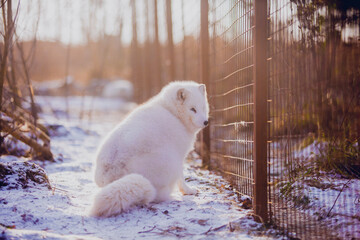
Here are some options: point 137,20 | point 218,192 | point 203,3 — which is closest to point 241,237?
point 218,192

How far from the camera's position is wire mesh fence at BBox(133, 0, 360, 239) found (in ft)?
8.73

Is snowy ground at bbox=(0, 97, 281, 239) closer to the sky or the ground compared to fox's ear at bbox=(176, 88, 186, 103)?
closer to the ground

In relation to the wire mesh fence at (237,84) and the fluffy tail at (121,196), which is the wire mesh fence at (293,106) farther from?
the fluffy tail at (121,196)

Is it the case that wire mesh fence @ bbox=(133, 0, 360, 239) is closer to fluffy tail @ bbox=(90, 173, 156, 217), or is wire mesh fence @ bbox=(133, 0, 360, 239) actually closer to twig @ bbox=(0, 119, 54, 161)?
fluffy tail @ bbox=(90, 173, 156, 217)

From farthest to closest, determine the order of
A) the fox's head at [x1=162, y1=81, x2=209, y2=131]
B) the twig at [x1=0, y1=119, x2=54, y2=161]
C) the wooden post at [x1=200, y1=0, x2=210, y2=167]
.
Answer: the wooden post at [x1=200, y1=0, x2=210, y2=167] < the twig at [x1=0, y1=119, x2=54, y2=161] < the fox's head at [x1=162, y1=81, x2=209, y2=131]

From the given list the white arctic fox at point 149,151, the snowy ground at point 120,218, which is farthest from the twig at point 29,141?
the white arctic fox at point 149,151

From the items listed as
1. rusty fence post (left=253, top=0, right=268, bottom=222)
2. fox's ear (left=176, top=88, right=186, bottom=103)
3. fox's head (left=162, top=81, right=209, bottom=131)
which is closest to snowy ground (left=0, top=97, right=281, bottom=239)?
rusty fence post (left=253, top=0, right=268, bottom=222)

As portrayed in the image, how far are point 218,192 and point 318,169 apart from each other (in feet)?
4.09

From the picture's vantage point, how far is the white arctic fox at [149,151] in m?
2.76

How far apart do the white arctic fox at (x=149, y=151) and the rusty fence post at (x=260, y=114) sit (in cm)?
98

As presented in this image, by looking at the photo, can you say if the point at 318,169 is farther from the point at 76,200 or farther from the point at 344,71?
the point at 76,200

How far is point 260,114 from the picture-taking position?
2.65 metres

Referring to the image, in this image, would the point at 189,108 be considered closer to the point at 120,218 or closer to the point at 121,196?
the point at 121,196

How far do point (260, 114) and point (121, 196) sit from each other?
136 cm
